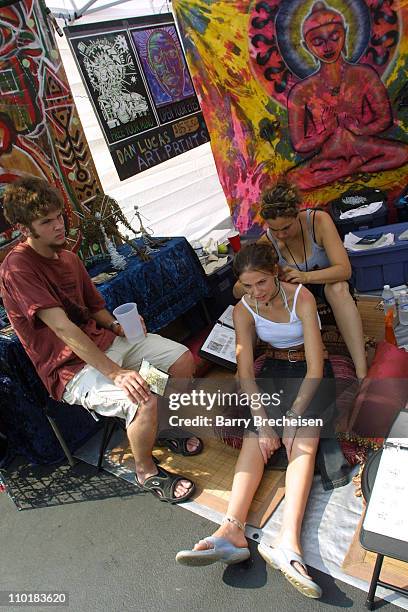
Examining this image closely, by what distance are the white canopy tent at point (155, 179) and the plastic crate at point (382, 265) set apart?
239 cm

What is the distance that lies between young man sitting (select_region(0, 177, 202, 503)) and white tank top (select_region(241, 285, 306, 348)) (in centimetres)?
68

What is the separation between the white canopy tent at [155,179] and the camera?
403 centimetres

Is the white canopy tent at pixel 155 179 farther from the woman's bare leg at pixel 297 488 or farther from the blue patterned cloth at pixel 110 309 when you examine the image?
the woman's bare leg at pixel 297 488

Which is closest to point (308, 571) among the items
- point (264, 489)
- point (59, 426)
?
point (264, 489)

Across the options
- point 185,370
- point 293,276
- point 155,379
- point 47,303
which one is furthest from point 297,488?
point 47,303

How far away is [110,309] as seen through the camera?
3055 millimetres

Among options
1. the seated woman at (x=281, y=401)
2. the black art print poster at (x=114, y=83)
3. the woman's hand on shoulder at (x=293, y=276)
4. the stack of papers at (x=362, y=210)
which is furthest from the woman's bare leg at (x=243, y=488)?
the black art print poster at (x=114, y=83)

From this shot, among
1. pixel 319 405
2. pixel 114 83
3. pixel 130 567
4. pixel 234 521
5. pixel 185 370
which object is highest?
pixel 114 83

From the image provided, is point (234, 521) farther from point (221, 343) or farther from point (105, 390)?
point (221, 343)

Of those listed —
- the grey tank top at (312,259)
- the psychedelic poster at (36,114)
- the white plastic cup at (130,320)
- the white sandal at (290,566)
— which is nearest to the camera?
the white sandal at (290,566)

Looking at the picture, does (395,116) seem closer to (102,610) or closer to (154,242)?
(154,242)

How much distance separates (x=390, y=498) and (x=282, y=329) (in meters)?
1.01

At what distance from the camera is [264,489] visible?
7.27 ft

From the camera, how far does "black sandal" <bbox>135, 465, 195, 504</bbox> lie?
2.30 m
